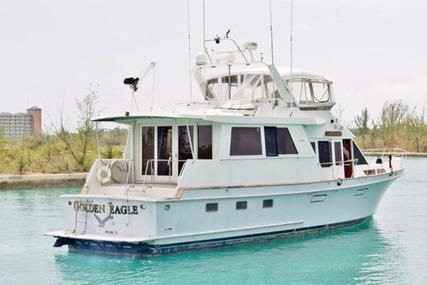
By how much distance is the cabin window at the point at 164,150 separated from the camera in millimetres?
13516

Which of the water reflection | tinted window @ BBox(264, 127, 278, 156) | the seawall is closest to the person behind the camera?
the water reflection

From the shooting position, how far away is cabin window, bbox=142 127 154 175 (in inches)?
541

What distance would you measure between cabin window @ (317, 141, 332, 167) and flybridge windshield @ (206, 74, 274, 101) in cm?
144

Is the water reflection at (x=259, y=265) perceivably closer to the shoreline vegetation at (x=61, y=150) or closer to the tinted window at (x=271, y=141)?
the tinted window at (x=271, y=141)

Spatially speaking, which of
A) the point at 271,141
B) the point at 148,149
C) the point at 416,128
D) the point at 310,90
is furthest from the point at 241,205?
the point at 416,128

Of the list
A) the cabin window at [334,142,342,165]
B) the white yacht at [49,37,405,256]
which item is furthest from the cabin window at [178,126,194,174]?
the cabin window at [334,142,342,165]

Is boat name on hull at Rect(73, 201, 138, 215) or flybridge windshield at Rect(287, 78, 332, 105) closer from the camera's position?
boat name on hull at Rect(73, 201, 138, 215)

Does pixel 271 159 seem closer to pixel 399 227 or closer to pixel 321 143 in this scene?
pixel 321 143

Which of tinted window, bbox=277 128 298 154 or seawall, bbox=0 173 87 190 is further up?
tinted window, bbox=277 128 298 154

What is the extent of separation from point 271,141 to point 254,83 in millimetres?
1841

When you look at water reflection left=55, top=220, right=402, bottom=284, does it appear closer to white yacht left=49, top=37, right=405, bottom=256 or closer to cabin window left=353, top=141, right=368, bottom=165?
white yacht left=49, top=37, right=405, bottom=256

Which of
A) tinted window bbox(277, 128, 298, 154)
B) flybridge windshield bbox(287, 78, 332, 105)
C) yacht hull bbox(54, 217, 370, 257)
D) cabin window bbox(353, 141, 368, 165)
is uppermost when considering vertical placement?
flybridge windshield bbox(287, 78, 332, 105)

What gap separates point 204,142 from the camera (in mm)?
13211

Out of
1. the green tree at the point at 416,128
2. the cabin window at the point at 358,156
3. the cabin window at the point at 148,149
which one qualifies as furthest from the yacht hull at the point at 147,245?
the green tree at the point at 416,128
